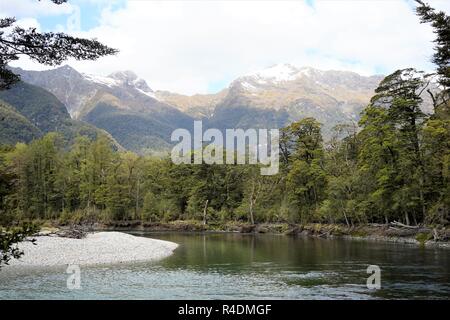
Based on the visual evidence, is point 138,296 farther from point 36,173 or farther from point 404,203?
point 36,173

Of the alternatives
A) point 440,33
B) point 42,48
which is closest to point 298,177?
point 440,33

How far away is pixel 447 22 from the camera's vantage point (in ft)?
97.3

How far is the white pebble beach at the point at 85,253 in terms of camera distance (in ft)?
95.8

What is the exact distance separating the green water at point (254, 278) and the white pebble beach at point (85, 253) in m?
2.41

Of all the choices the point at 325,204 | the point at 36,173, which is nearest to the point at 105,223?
the point at 36,173

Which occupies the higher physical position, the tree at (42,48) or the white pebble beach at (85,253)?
the tree at (42,48)

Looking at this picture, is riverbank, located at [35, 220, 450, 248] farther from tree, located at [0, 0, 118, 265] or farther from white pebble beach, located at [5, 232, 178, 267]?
tree, located at [0, 0, 118, 265]

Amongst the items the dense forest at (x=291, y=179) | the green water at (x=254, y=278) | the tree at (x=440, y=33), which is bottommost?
the green water at (x=254, y=278)

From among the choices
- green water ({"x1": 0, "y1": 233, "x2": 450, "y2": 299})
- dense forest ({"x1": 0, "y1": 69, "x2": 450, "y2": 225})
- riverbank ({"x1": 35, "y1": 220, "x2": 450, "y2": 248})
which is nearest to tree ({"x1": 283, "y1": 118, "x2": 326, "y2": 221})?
dense forest ({"x1": 0, "y1": 69, "x2": 450, "y2": 225})

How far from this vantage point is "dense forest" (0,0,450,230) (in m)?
42.8

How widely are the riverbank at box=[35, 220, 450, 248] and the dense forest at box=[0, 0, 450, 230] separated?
1.61 m

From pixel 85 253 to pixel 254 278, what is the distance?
14880 mm

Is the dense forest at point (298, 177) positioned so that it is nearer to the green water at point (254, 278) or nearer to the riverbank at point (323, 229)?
the riverbank at point (323, 229)

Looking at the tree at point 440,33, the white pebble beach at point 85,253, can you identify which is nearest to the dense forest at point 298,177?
the tree at point 440,33
